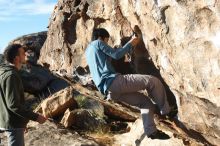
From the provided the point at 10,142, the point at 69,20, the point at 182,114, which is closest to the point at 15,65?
the point at 10,142

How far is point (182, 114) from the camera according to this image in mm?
8883

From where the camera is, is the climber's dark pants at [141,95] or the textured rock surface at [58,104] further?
the textured rock surface at [58,104]

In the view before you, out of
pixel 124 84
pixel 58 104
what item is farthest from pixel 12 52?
pixel 58 104

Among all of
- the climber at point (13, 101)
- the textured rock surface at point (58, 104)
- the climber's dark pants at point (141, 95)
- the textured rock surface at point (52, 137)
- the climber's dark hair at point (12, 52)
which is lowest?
the textured rock surface at point (52, 137)

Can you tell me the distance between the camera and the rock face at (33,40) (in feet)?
65.8

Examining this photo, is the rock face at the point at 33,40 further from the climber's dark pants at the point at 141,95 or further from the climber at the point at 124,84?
the climber's dark pants at the point at 141,95

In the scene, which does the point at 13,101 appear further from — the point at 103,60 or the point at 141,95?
the point at 141,95

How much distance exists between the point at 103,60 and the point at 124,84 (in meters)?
0.56

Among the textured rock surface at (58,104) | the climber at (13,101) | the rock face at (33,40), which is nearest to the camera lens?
the climber at (13,101)

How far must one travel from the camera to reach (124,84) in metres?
8.30

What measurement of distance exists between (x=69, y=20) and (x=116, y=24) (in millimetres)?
2799

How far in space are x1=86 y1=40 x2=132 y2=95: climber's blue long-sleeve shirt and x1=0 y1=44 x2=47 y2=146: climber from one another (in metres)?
1.91

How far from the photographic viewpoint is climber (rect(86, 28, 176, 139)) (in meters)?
8.31

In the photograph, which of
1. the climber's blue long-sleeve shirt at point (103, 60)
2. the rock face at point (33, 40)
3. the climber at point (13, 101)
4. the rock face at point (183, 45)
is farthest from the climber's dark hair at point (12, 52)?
the rock face at point (33, 40)
